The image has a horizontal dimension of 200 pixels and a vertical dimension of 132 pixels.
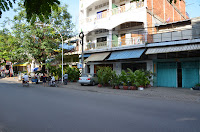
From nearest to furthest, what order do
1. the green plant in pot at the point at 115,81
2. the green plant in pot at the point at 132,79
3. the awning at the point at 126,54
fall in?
the green plant in pot at the point at 132,79
the green plant in pot at the point at 115,81
the awning at the point at 126,54

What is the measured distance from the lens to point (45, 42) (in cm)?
2050

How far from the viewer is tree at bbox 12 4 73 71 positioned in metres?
20.3

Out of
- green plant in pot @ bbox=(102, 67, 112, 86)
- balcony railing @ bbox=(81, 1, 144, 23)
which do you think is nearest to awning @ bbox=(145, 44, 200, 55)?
green plant in pot @ bbox=(102, 67, 112, 86)

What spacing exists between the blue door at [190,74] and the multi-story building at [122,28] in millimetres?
3290

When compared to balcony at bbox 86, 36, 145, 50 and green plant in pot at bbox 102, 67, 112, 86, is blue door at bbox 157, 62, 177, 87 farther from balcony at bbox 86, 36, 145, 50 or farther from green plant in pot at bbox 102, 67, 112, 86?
green plant in pot at bbox 102, 67, 112, 86

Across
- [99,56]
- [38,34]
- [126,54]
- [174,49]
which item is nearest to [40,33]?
[38,34]

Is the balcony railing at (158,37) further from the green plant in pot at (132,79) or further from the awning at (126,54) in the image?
the green plant in pot at (132,79)

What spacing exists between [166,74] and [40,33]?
16.5m

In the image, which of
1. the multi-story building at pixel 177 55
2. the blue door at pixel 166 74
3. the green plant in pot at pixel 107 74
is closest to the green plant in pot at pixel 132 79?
the green plant in pot at pixel 107 74

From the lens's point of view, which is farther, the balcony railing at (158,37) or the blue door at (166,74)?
the blue door at (166,74)

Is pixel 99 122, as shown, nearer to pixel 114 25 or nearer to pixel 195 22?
pixel 195 22

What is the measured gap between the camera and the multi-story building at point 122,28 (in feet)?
57.1

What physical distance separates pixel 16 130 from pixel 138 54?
13.9 meters

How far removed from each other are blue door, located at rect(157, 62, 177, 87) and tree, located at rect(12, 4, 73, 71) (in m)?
13.8
